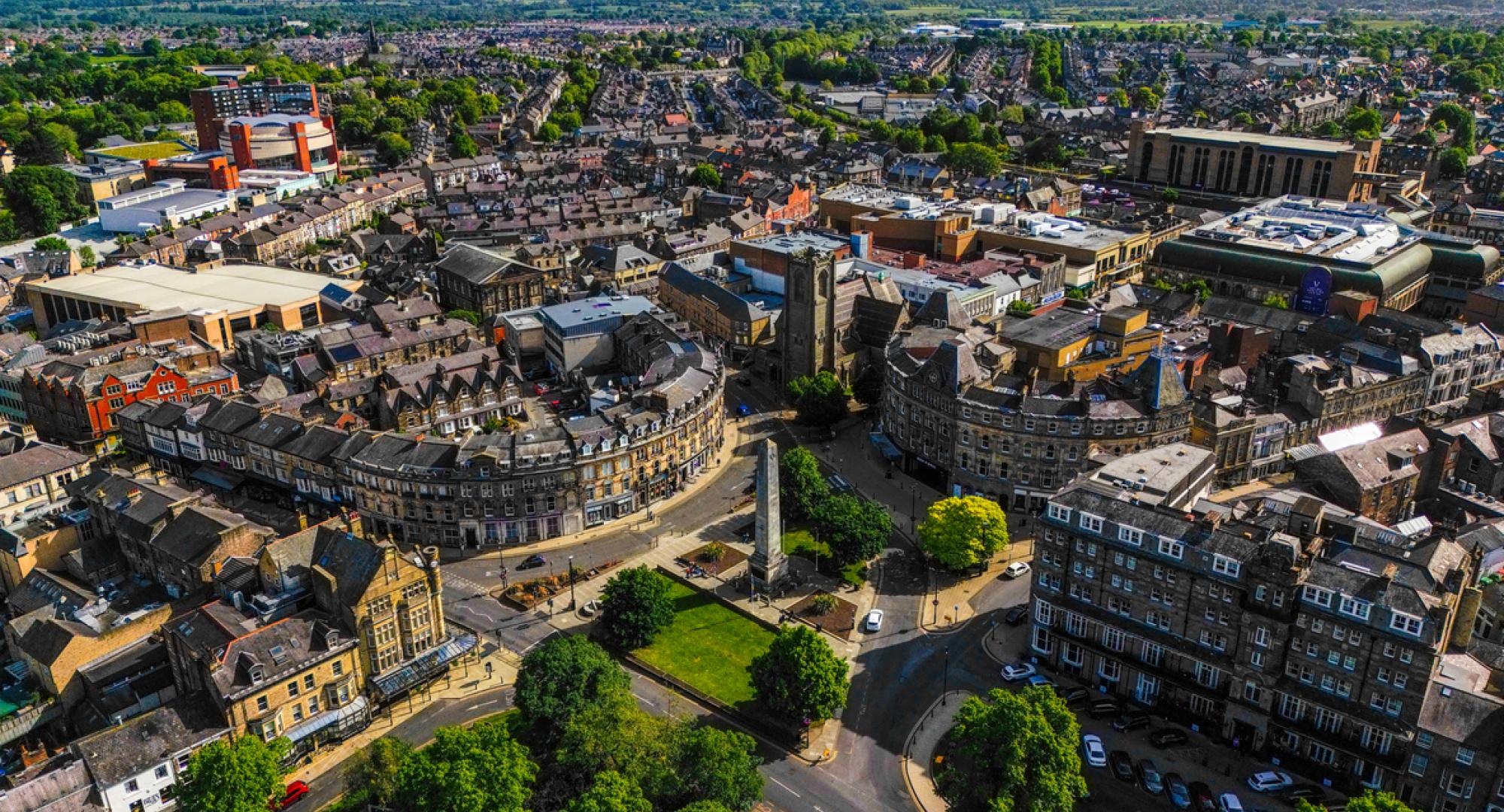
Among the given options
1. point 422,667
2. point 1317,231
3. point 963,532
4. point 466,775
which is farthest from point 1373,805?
point 1317,231

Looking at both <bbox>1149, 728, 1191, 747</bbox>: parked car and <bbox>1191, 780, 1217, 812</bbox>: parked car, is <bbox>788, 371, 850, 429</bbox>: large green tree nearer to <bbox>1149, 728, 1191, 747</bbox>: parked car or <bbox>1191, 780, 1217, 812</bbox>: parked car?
<bbox>1149, 728, 1191, 747</bbox>: parked car

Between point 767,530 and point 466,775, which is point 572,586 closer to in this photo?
point 767,530

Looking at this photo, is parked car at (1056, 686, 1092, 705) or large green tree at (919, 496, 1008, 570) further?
large green tree at (919, 496, 1008, 570)

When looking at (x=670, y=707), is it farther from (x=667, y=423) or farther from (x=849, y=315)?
(x=849, y=315)

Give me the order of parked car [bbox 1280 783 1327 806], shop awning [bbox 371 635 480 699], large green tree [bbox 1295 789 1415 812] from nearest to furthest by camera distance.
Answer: large green tree [bbox 1295 789 1415 812] < parked car [bbox 1280 783 1327 806] < shop awning [bbox 371 635 480 699]

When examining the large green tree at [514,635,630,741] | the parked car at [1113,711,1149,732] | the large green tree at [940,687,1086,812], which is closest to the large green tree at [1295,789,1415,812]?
the large green tree at [940,687,1086,812]

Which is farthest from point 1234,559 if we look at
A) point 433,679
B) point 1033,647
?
point 433,679

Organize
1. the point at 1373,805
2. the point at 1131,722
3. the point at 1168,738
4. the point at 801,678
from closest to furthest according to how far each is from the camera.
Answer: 1. the point at 1373,805
2. the point at 801,678
3. the point at 1168,738
4. the point at 1131,722
